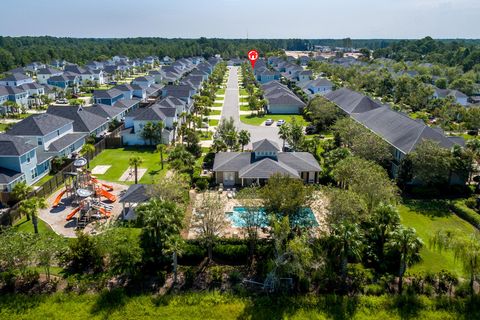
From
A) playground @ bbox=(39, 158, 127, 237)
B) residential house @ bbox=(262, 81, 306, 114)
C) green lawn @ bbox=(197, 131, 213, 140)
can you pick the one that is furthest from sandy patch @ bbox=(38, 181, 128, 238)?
residential house @ bbox=(262, 81, 306, 114)

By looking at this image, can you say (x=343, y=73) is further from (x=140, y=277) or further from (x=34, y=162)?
(x=140, y=277)

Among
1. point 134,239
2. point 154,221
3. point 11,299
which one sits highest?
point 154,221

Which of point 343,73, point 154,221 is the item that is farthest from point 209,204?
point 343,73

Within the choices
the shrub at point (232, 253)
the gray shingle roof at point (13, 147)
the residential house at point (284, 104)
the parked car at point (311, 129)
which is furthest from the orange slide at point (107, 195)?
the residential house at point (284, 104)

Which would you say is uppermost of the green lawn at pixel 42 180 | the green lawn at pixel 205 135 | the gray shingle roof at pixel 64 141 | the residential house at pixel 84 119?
the residential house at pixel 84 119

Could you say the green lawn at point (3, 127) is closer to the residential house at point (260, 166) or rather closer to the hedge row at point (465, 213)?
the residential house at point (260, 166)

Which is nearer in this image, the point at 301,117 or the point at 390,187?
the point at 390,187

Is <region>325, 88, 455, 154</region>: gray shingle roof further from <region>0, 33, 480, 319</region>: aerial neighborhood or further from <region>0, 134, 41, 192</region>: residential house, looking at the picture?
<region>0, 134, 41, 192</region>: residential house

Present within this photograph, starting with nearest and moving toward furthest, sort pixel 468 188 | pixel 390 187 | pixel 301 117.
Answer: pixel 390 187 < pixel 468 188 < pixel 301 117
